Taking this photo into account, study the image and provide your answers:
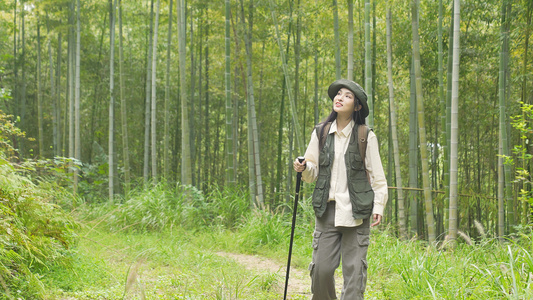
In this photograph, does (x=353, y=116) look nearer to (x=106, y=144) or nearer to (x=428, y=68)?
(x=428, y=68)

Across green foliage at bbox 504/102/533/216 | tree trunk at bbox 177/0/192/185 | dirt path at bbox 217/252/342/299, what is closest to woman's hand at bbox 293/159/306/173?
dirt path at bbox 217/252/342/299

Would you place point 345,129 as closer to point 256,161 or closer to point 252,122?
point 256,161

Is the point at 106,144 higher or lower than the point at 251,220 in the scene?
higher

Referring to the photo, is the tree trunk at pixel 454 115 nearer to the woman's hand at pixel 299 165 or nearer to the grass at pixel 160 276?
the grass at pixel 160 276

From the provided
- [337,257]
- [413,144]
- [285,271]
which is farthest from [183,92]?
[337,257]

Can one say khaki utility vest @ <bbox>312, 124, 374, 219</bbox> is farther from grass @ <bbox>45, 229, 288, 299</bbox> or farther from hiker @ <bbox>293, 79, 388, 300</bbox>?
grass @ <bbox>45, 229, 288, 299</bbox>

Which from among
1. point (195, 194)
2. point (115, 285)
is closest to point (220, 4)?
point (195, 194)

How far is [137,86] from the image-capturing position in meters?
12.2

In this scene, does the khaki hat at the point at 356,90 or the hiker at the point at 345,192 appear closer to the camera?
the hiker at the point at 345,192

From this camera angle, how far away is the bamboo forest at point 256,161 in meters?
2.96

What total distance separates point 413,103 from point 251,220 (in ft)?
11.7

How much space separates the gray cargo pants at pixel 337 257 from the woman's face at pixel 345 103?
1.69 ft

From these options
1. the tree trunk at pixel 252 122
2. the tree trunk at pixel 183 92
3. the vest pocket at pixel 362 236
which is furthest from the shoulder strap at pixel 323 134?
the tree trunk at pixel 183 92

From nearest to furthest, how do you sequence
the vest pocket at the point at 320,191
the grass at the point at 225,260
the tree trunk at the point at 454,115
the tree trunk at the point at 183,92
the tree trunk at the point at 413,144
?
the vest pocket at the point at 320,191 → the grass at the point at 225,260 → the tree trunk at the point at 454,115 → the tree trunk at the point at 183,92 → the tree trunk at the point at 413,144
